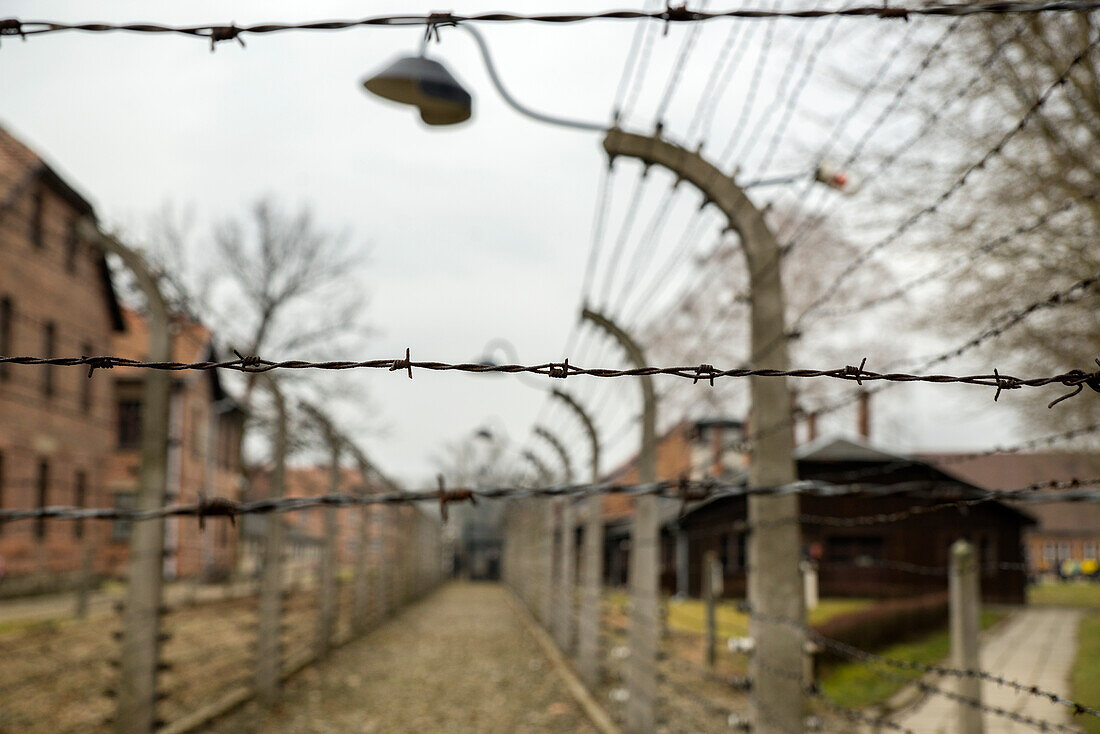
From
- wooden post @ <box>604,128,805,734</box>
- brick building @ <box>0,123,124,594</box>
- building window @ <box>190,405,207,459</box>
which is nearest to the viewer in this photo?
wooden post @ <box>604,128,805,734</box>

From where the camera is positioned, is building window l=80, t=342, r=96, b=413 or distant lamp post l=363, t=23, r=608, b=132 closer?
distant lamp post l=363, t=23, r=608, b=132

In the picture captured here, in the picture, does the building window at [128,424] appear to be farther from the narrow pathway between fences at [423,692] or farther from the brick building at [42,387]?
the narrow pathway between fences at [423,692]

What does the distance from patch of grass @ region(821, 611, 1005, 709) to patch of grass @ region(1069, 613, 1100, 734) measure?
1.46 metres

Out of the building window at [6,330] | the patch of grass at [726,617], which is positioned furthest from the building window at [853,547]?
the building window at [6,330]

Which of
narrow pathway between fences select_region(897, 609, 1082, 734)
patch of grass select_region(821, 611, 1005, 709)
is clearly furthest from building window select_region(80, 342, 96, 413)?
narrow pathway between fences select_region(897, 609, 1082, 734)

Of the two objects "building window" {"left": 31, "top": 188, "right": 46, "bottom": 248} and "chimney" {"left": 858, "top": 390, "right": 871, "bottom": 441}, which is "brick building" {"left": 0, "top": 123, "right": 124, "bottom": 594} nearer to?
"building window" {"left": 31, "top": 188, "right": 46, "bottom": 248}

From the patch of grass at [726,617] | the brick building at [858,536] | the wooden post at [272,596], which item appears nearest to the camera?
the wooden post at [272,596]

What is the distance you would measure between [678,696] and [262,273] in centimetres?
2391

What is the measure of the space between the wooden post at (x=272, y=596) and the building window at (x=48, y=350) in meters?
12.7

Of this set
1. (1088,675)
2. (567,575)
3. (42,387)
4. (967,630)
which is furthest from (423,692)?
(42,387)

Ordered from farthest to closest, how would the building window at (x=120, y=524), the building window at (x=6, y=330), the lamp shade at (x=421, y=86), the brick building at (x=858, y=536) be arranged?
the building window at (x=120, y=524) < the brick building at (x=858, y=536) < the building window at (x=6, y=330) < the lamp shade at (x=421, y=86)

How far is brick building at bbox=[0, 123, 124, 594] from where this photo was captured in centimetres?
1884

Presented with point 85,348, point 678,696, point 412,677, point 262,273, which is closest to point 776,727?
point 678,696

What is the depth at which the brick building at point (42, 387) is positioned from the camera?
61.8 ft
